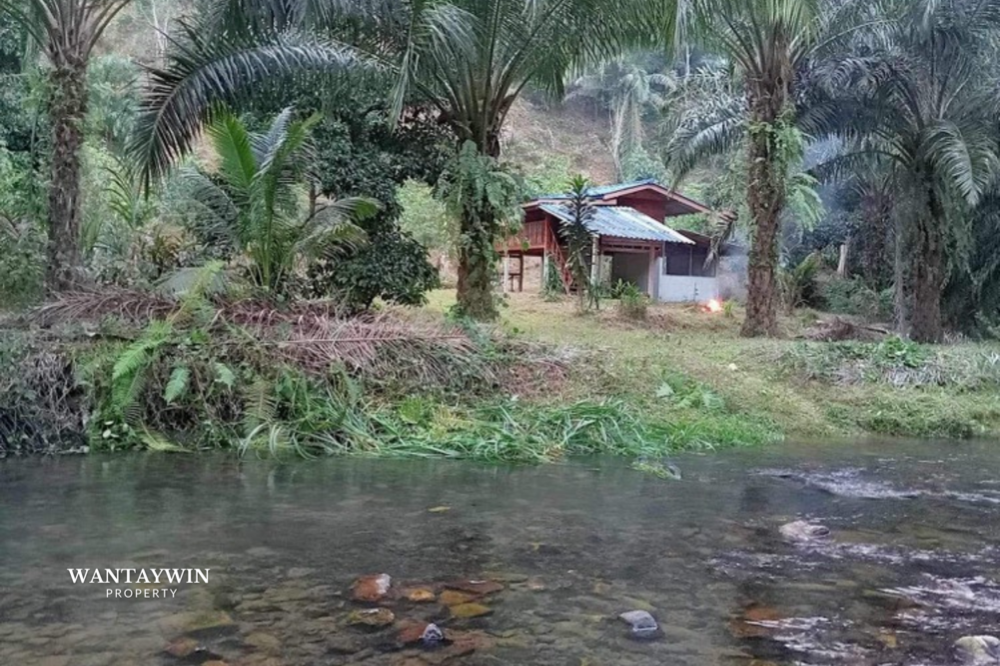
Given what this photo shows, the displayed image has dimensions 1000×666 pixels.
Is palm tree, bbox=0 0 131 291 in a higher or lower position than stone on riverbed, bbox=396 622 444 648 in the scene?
higher

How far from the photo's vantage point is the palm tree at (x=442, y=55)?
1059 centimetres

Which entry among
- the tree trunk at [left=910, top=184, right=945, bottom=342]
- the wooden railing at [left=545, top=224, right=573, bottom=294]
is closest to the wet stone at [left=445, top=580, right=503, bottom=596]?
the tree trunk at [left=910, top=184, right=945, bottom=342]

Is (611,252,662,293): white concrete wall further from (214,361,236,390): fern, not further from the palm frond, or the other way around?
(214,361,236,390): fern

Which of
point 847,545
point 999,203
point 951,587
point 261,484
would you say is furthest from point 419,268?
point 999,203

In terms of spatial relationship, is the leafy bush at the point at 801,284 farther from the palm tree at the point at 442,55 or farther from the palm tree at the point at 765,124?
the palm tree at the point at 442,55

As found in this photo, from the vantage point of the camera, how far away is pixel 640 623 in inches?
170

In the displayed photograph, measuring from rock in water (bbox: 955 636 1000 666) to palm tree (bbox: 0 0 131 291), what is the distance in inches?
371

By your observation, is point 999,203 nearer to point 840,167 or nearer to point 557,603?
point 840,167

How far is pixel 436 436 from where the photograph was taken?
916 centimetres

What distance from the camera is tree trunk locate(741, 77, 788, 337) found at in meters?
15.1

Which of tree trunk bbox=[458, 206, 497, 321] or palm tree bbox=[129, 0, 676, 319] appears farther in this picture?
tree trunk bbox=[458, 206, 497, 321]

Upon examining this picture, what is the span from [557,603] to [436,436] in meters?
4.63

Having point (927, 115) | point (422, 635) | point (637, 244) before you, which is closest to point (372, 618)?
point (422, 635)

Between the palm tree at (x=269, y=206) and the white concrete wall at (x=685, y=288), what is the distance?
15.3 m
